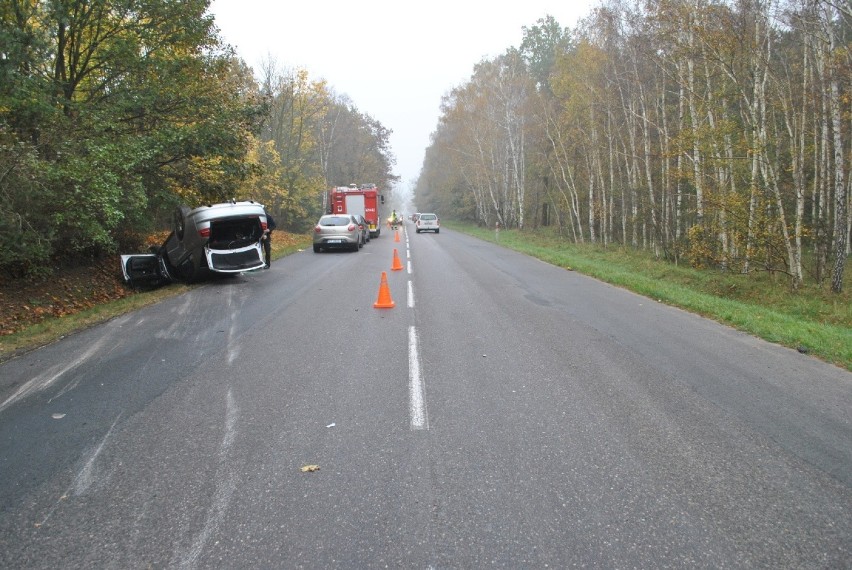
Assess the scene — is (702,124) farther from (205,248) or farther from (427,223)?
(427,223)

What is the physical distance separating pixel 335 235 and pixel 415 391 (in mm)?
18068

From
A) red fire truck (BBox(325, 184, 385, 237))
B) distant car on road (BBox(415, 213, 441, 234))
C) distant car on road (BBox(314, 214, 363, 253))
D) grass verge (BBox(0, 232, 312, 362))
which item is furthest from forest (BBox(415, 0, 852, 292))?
grass verge (BBox(0, 232, 312, 362))

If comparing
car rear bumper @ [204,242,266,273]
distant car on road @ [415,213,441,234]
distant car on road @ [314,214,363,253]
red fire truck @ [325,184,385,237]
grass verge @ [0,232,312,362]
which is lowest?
grass verge @ [0,232,312,362]

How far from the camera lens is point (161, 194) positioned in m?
13.0

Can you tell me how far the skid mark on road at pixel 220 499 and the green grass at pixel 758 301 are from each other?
22.5 ft

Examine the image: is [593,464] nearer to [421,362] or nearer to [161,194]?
[421,362]

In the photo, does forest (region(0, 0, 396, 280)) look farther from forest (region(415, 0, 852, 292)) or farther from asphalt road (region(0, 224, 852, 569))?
forest (region(415, 0, 852, 292))

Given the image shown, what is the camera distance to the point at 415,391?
16.3 feet

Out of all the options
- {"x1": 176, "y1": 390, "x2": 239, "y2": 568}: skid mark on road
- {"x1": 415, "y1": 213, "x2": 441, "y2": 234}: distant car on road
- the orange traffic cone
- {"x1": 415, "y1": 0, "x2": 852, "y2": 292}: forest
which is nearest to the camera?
{"x1": 176, "y1": 390, "x2": 239, "y2": 568}: skid mark on road

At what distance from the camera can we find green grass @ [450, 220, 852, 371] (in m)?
7.42

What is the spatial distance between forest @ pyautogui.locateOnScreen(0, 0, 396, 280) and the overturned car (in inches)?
38.3

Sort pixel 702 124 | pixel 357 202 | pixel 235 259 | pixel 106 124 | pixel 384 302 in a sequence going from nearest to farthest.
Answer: pixel 384 302
pixel 106 124
pixel 235 259
pixel 702 124
pixel 357 202

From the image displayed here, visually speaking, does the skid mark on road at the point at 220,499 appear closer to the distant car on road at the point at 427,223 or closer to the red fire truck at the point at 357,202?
the red fire truck at the point at 357,202

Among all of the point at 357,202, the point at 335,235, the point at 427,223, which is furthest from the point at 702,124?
the point at 427,223
